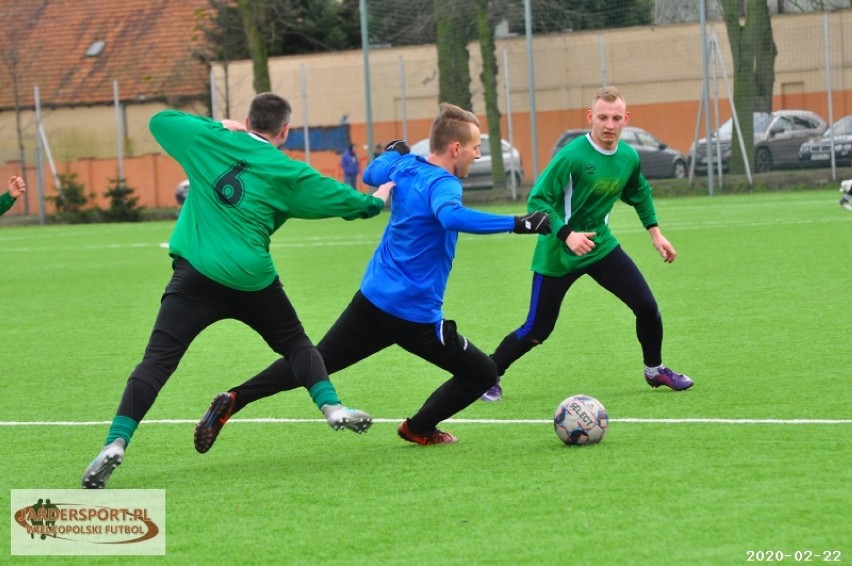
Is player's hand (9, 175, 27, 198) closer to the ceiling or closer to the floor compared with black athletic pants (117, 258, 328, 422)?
closer to the ceiling

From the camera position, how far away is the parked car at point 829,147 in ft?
101

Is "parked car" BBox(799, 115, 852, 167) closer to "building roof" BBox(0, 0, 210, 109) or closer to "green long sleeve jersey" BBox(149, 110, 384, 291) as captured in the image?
"building roof" BBox(0, 0, 210, 109)

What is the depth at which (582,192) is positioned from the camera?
865 cm

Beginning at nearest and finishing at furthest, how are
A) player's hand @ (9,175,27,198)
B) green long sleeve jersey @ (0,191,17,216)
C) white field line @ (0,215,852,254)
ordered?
player's hand @ (9,175,27,198) < green long sleeve jersey @ (0,191,17,216) < white field line @ (0,215,852,254)

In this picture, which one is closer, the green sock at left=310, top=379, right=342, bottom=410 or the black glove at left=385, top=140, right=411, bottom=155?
the green sock at left=310, top=379, right=342, bottom=410

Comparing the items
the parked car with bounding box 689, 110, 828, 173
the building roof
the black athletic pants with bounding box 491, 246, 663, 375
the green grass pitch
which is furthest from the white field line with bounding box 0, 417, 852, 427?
the building roof

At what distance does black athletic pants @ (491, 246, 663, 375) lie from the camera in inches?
343

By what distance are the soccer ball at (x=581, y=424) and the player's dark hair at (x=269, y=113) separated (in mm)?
1986

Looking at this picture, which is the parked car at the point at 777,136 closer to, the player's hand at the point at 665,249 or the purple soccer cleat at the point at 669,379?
the player's hand at the point at 665,249

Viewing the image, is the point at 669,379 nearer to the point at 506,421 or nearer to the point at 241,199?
the point at 506,421

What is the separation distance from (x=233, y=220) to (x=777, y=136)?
1044 inches

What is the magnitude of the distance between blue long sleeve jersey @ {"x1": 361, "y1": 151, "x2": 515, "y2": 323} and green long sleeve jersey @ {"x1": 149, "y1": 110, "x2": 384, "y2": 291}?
0.25 m

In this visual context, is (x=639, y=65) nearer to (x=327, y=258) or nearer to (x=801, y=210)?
(x=801, y=210)

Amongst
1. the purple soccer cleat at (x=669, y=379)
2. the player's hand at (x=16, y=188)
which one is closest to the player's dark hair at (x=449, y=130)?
the purple soccer cleat at (x=669, y=379)
